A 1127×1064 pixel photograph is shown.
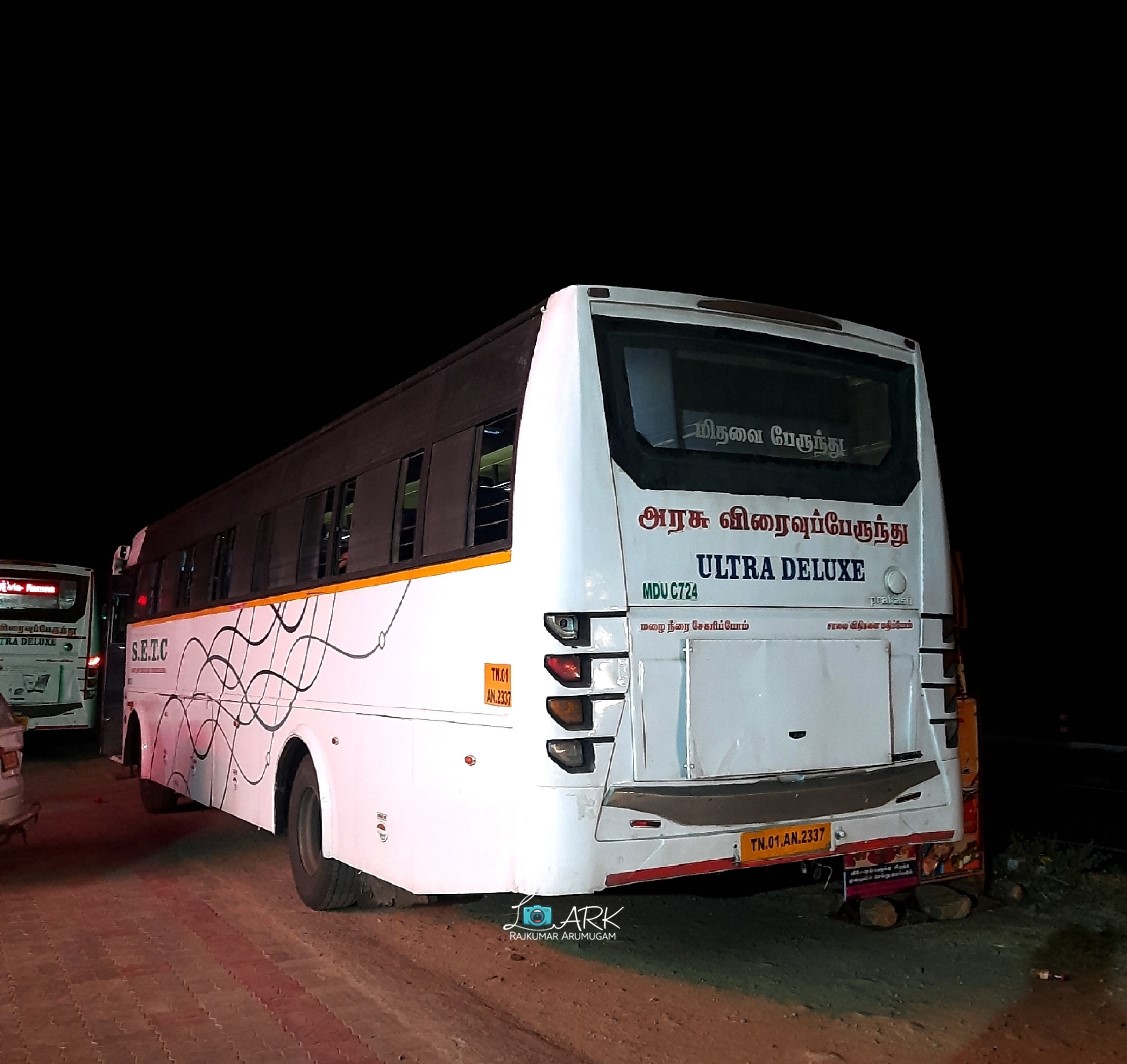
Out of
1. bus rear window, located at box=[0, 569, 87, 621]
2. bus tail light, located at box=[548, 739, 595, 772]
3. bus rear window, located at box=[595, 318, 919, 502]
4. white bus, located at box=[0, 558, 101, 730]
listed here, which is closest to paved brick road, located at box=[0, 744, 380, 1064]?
bus tail light, located at box=[548, 739, 595, 772]

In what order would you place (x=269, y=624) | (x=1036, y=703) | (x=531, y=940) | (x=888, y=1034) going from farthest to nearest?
(x=1036, y=703) < (x=269, y=624) < (x=531, y=940) < (x=888, y=1034)

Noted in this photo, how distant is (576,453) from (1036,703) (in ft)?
62.9

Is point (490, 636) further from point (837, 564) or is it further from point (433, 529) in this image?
point (837, 564)

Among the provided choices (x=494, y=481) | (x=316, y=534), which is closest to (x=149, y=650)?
(x=316, y=534)

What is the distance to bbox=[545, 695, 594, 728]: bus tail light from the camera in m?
5.15

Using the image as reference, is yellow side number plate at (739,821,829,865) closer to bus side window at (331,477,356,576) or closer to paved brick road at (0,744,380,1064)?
paved brick road at (0,744,380,1064)

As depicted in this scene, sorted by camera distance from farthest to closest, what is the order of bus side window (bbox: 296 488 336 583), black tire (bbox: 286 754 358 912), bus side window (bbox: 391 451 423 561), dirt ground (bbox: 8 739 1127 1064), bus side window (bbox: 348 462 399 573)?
bus side window (bbox: 296 488 336 583) → black tire (bbox: 286 754 358 912) → bus side window (bbox: 348 462 399 573) → bus side window (bbox: 391 451 423 561) → dirt ground (bbox: 8 739 1127 1064)

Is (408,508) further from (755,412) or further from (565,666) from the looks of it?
(755,412)

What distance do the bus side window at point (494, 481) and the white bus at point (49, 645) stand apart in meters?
16.7

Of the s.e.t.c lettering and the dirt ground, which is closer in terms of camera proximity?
the dirt ground

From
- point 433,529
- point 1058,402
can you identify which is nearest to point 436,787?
point 433,529

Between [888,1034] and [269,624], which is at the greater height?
[269,624]

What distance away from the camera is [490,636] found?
555cm

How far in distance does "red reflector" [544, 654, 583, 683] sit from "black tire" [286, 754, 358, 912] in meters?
3.03
